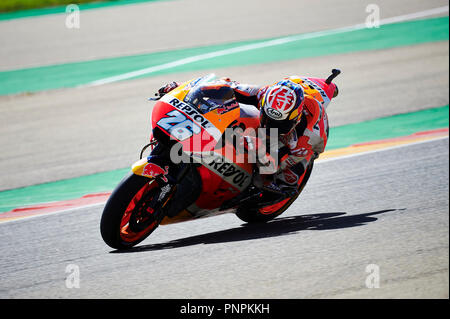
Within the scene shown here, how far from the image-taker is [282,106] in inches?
193

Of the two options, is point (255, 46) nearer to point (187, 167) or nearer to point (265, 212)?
point (265, 212)

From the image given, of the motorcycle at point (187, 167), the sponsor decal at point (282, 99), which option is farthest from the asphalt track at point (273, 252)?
the sponsor decal at point (282, 99)

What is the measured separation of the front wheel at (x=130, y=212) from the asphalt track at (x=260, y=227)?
0.49 ft

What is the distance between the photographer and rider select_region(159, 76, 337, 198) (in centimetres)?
495

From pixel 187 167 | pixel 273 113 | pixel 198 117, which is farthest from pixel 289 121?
pixel 187 167

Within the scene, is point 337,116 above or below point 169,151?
above

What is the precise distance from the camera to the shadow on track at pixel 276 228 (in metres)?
5.01

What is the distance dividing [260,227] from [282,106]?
1.18 metres

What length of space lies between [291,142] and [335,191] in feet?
4.41

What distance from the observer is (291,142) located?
5285 millimetres

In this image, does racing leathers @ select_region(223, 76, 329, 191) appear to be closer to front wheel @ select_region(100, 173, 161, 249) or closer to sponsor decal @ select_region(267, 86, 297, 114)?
sponsor decal @ select_region(267, 86, 297, 114)
